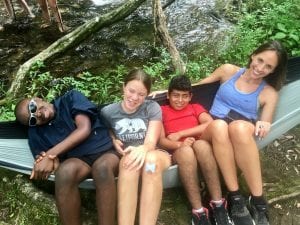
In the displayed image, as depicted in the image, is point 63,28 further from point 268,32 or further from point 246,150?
point 246,150

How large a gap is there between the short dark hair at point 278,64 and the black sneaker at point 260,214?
792 mm

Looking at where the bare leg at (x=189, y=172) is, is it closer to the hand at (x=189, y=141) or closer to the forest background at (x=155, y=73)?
the hand at (x=189, y=141)

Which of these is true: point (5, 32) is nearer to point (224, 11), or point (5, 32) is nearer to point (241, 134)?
point (224, 11)

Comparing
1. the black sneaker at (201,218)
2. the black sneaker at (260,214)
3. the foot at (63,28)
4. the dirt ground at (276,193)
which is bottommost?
the dirt ground at (276,193)

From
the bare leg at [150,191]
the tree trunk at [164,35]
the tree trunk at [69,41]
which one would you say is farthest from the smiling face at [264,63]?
the tree trunk at [69,41]

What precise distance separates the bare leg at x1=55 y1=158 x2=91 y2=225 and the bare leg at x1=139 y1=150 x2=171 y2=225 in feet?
1.20

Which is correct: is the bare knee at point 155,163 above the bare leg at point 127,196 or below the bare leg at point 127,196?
above

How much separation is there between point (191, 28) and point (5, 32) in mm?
2580

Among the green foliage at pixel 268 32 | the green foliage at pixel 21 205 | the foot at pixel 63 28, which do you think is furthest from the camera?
the foot at pixel 63 28

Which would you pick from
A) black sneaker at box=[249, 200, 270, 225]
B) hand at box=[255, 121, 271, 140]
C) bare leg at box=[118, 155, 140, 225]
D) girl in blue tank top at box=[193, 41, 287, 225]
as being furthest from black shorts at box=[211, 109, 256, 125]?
bare leg at box=[118, 155, 140, 225]

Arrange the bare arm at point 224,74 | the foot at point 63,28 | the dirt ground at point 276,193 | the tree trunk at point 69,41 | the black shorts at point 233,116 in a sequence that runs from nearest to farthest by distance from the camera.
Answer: the dirt ground at point 276,193 → the black shorts at point 233,116 → the bare arm at point 224,74 → the tree trunk at point 69,41 → the foot at point 63,28

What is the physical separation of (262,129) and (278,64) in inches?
18.2

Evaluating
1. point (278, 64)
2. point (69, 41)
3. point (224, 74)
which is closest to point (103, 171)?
point (224, 74)

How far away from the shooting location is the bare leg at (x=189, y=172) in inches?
102
